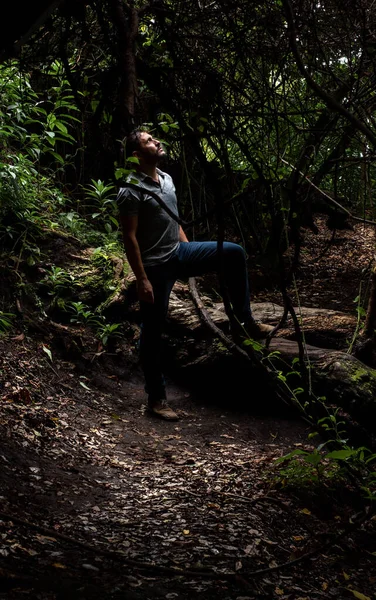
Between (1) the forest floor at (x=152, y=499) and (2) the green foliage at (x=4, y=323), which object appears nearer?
(1) the forest floor at (x=152, y=499)

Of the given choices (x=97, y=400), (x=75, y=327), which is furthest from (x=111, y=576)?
(x=75, y=327)

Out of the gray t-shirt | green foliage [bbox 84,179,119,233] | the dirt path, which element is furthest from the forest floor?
green foliage [bbox 84,179,119,233]

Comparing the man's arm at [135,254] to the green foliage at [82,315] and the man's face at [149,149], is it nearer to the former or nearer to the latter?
the man's face at [149,149]

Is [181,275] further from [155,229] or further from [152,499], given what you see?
[152,499]

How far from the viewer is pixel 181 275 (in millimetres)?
4543

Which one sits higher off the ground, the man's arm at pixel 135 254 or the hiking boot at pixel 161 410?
the man's arm at pixel 135 254

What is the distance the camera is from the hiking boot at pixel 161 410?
14.9ft

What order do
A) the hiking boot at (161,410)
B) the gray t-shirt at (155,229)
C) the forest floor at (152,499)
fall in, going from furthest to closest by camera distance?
the hiking boot at (161,410)
the gray t-shirt at (155,229)
the forest floor at (152,499)

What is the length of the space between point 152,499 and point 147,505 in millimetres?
102

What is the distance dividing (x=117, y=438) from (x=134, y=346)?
1.65 metres

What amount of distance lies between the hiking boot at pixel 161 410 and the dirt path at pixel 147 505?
0.09 meters

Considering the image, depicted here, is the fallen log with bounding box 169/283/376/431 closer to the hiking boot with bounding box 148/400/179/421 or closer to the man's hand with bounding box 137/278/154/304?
the hiking boot with bounding box 148/400/179/421

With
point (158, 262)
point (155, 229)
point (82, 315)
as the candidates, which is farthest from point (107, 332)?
point (155, 229)

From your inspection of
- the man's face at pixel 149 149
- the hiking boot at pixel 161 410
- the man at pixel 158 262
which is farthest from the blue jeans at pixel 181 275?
the man's face at pixel 149 149
